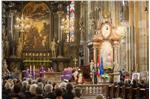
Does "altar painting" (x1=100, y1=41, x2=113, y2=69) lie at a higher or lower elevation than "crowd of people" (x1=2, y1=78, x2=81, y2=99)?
higher

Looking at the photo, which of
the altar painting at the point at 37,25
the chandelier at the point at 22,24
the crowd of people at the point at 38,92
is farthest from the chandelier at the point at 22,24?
the crowd of people at the point at 38,92

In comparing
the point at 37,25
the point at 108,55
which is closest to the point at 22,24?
the point at 37,25

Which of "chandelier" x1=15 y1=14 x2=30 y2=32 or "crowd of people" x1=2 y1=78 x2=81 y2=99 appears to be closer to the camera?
"crowd of people" x1=2 y1=78 x2=81 y2=99

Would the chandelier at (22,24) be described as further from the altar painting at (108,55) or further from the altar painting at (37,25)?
the altar painting at (108,55)

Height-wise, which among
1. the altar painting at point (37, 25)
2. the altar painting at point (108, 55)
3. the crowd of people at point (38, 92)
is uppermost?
the altar painting at point (37, 25)

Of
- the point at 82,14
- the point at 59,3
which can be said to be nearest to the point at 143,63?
the point at 82,14

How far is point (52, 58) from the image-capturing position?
35.2 metres

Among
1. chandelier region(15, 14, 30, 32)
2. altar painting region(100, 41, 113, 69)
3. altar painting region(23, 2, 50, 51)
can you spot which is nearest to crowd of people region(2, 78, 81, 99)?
altar painting region(100, 41, 113, 69)

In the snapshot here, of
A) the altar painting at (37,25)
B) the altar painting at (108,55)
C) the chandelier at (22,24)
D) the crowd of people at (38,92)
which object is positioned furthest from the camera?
the altar painting at (37,25)

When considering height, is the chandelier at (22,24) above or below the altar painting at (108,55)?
above

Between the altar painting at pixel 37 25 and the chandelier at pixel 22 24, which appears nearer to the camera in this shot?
the chandelier at pixel 22 24

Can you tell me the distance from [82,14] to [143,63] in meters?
14.9

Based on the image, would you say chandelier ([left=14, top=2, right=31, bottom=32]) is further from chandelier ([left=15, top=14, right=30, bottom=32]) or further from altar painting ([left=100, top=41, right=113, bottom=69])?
altar painting ([left=100, top=41, right=113, bottom=69])

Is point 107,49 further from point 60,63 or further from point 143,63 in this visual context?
point 60,63
